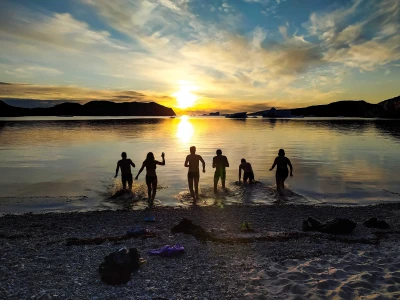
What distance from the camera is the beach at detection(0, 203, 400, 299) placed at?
6.90 m

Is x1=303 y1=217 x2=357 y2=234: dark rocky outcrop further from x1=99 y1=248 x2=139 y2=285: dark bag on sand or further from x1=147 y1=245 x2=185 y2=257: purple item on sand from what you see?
x1=99 y1=248 x2=139 y2=285: dark bag on sand

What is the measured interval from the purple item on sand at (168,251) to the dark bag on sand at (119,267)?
0.85 meters

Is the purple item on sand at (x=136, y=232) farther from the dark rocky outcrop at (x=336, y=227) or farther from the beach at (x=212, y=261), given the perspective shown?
the dark rocky outcrop at (x=336, y=227)

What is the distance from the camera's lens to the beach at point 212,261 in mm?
6898

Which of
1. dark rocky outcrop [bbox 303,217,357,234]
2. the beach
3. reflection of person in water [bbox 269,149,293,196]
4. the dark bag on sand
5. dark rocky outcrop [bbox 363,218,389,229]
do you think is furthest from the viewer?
reflection of person in water [bbox 269,149,293,196]

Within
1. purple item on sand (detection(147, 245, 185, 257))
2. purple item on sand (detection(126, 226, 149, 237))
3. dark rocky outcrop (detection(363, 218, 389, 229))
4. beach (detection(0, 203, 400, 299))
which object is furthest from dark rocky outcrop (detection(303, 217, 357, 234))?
purple item on sand (detection(126, 226, 149, 237))

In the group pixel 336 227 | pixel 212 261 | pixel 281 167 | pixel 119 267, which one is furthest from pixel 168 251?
pixel 281 167

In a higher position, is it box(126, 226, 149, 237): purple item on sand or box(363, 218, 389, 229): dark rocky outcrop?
box(363, 218, 389, 229): dark rocky outcrop

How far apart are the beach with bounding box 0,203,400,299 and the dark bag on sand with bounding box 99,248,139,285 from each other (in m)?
0.16

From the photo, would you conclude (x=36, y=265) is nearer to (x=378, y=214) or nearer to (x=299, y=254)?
(x=299, y=254)

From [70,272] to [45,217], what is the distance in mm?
6406

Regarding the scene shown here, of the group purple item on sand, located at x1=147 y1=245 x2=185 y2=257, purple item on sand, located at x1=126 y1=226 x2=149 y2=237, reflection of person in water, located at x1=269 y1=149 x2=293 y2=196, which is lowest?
purple item on sand, located at x1=126 y1=226 x2=149 y2=237

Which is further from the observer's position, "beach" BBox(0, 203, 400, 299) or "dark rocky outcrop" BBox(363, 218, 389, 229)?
"dark rocky outcrop" BBox(363, 218, 389, 229)

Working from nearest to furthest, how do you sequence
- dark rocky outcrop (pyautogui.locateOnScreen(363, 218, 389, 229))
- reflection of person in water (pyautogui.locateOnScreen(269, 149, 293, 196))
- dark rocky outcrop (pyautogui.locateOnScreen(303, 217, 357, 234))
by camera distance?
dark rocky outcrop (pyautogui.locateOnScreen(303, 217, 357, 234)) < dark rocky outcrop (pyautogui.locateOnScreen(363, 218, 389, 229)) < reflection of person in water (pyautogui.locateOnScreen(269, 149, 293, 196))
